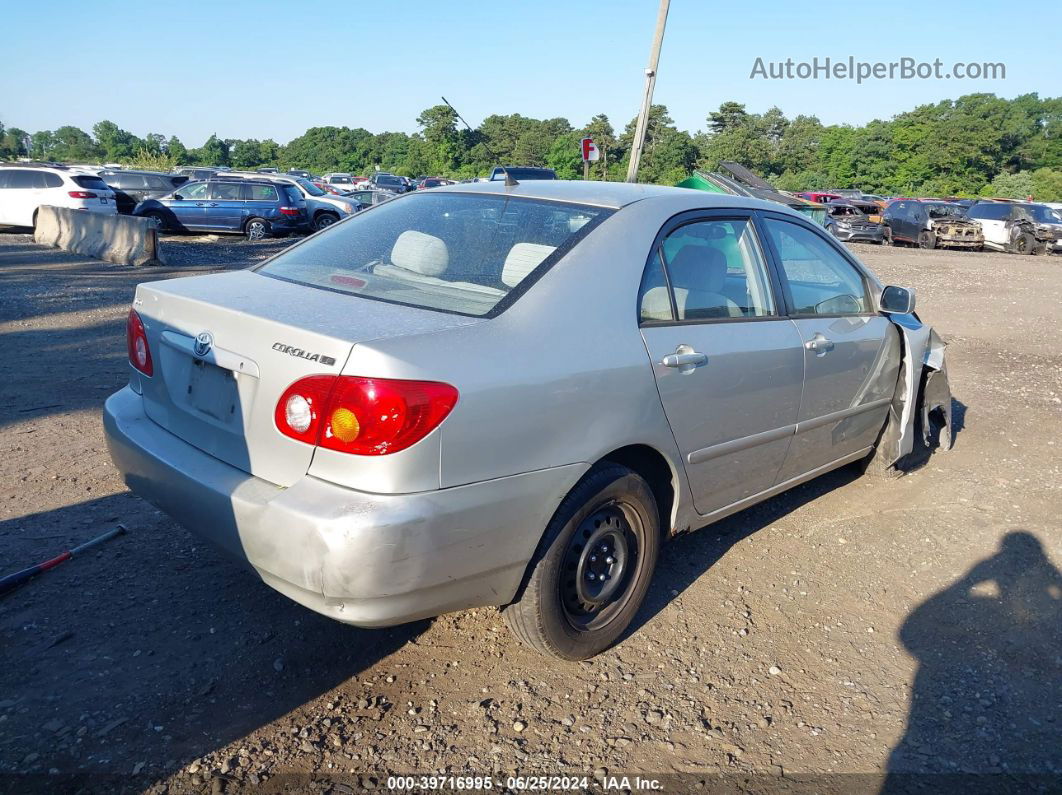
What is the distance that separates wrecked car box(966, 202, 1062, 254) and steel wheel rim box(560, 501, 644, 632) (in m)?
27.5

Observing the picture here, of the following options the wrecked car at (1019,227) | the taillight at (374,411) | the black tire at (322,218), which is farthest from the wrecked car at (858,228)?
the taillight at (374,411)

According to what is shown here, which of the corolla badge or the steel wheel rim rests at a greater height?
the corolla badge

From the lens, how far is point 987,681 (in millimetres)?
3141

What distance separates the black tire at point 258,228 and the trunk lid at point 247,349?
18.6 meters

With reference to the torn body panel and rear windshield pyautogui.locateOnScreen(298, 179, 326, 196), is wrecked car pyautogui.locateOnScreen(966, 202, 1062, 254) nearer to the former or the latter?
rear windshield pyautogui.locateOnScreen(298, 179, 326, 196)

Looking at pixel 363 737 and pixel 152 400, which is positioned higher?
pixel 152 400

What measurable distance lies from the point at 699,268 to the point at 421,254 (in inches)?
45.1

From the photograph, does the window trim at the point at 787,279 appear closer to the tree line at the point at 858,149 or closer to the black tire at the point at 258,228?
the black tire at the point at 258,228

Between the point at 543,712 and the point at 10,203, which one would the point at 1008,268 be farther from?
the point at 10,203

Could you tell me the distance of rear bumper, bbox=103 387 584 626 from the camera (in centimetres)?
236

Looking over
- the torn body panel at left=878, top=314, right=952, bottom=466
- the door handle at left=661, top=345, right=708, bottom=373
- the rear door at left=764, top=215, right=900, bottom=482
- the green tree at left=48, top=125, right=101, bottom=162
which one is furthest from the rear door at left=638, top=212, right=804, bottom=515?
the green tree at left=48, top=125, right=101, bottom=162

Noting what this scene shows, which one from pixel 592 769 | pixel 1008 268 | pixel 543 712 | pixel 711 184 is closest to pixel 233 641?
pixel 543 712

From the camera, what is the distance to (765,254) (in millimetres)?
3855

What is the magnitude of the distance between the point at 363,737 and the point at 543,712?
60 centimetres
